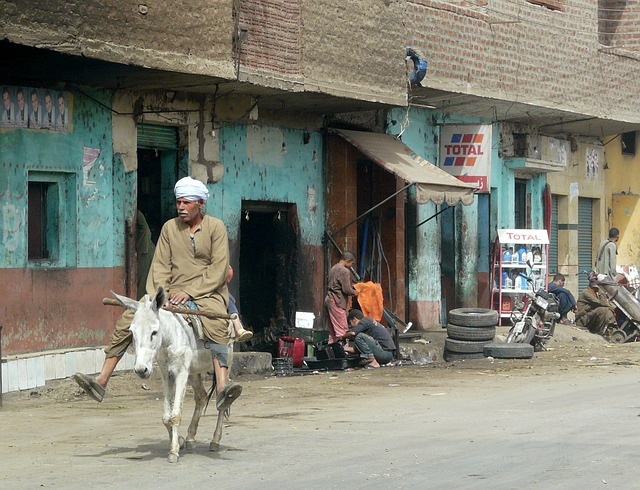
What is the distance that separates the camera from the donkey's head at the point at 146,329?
353 inches

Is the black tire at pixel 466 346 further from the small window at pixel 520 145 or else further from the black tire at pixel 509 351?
the small window at pixel 520 145

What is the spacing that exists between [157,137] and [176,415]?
9.21 meters

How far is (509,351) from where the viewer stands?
19719 mm

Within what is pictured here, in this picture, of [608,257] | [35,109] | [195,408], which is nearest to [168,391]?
[195,408]


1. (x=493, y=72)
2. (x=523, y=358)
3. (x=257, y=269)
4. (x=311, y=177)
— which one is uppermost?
(x=493, y=72)

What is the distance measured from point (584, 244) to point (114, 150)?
598 inches

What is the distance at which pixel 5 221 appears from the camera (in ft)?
51.4

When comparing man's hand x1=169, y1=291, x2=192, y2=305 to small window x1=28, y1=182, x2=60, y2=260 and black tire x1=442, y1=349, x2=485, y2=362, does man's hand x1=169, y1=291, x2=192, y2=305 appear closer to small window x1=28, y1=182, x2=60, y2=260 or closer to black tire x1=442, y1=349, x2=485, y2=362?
small window x1=28, y1=182, x2=60, y2=260

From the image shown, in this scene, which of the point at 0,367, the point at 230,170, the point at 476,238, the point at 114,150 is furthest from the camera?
the point at 476,238

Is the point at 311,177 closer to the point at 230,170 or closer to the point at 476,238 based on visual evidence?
the point at 230,170

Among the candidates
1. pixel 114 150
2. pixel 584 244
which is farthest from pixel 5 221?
pixel 584 244

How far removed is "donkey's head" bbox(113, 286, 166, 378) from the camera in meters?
8.97

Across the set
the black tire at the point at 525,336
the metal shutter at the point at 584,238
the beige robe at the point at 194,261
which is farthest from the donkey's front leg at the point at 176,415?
the metal shutter at the point at 584,238

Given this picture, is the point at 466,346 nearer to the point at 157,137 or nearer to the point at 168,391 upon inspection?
the point at 157,137
